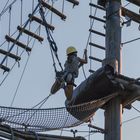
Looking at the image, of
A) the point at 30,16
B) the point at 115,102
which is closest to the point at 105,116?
the point at 115,102

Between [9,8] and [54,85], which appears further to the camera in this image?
[9,8]

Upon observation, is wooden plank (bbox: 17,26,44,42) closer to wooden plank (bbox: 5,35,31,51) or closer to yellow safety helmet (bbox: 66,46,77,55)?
wooden plank (bbox: 5,35,31,51)

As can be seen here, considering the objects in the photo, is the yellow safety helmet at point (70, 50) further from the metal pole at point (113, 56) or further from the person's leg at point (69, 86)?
the metal pole at point (113, 56)

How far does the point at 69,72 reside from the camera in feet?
42.2

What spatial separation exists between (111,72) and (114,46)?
1.66 feet

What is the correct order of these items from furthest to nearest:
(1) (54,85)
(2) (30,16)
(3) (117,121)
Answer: (2) (30,16)
(1) (54,85)
(3) (117,121)

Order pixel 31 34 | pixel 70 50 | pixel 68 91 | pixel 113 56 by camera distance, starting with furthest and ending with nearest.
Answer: pixel 31 34
pixel 70 50
pixel 68 91
pixel 113 56

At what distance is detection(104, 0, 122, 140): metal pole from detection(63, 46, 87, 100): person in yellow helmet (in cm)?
130

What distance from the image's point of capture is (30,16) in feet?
53.1

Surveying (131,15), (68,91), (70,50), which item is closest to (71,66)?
(70,50)

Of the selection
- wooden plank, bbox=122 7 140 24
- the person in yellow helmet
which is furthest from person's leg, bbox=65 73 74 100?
wooden plank, bbox=122 7 140 24

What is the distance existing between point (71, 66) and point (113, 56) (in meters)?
1.82

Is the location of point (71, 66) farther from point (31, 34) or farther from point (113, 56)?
point (31, 34)

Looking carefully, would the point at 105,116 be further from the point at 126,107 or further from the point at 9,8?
the point at 9,8
